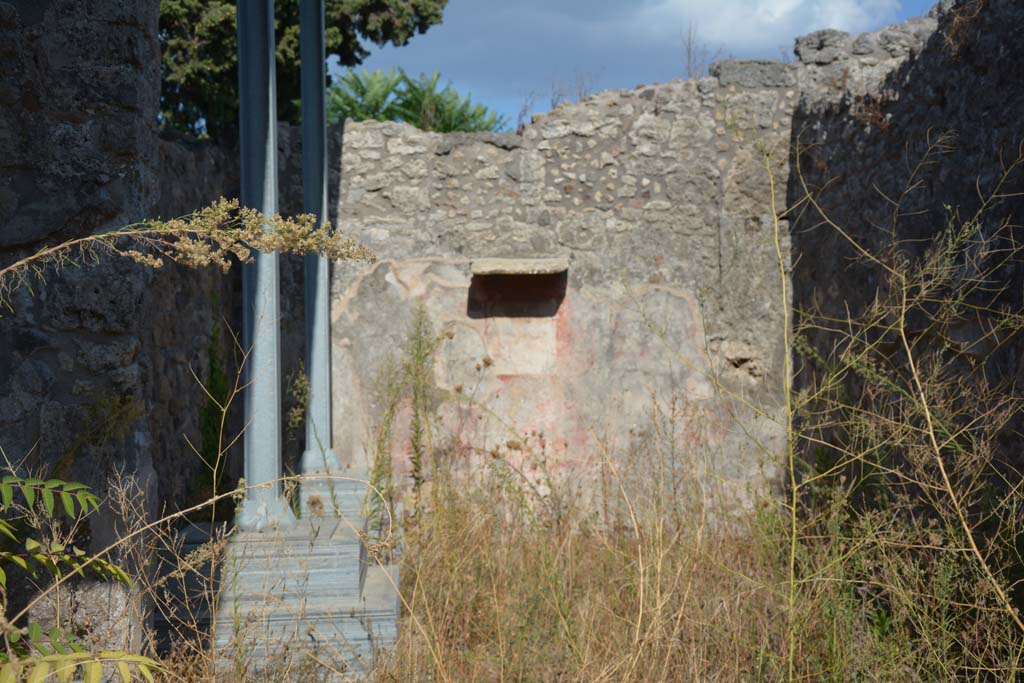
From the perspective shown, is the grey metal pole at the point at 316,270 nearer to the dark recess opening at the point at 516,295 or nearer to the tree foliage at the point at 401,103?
the dark recess opening at the point at 516,295

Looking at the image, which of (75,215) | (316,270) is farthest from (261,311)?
(316,270)

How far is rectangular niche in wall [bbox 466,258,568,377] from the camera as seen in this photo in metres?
5.59

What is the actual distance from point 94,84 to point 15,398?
2.79 feet

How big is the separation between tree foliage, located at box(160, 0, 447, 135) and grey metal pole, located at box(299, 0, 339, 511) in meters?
5.74

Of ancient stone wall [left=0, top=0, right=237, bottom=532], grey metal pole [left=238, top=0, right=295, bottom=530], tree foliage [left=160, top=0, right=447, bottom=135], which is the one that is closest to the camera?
ancient stone wall [left=0, top=0, right=237, bottom=532]

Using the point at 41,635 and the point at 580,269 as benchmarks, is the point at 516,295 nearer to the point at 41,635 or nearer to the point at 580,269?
the point at 580,269

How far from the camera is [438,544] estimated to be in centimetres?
401

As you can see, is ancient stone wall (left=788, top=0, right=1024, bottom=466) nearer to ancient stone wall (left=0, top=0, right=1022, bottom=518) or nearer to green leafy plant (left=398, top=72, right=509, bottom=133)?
ancient stone wall (left=0, top=0, right=1022, bottom=518)

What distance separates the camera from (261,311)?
11.4ft

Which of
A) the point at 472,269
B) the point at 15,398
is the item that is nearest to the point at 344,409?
the point at 472,269

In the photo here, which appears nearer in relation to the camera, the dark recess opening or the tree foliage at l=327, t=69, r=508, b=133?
the dark recess opening

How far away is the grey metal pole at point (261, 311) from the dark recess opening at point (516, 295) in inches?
86.7

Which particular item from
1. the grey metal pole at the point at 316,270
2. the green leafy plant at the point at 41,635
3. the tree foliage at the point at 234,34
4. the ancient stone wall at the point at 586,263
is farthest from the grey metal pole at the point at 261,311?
the tree foliage at the point at 234,34

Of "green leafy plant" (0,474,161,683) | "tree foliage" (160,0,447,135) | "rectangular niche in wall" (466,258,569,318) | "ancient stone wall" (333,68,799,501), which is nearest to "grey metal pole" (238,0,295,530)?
"green leafy plant" (0,474,161,683)
